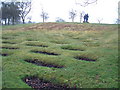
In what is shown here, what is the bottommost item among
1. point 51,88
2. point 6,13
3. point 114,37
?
point 51,88

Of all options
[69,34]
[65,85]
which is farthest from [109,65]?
[69,34]

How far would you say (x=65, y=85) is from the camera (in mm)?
10453

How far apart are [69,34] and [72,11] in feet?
224

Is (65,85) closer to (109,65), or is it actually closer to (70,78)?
(70,78)

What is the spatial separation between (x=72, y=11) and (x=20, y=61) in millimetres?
85366

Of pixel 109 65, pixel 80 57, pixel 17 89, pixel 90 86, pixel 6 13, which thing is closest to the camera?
pixel 17 89

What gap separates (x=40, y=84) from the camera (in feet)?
35.2

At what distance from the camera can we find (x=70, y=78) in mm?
11164

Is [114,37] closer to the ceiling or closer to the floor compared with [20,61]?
closer to the ceiling

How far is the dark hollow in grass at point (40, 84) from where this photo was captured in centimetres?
1028

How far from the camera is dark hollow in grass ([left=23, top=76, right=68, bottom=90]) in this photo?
405 inches

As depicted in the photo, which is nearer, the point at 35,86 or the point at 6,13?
the point at 35,86

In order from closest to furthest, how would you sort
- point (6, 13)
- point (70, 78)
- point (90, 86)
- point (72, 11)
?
point (90, 86), point (70, 78), point (6, 13), point (72, 11)

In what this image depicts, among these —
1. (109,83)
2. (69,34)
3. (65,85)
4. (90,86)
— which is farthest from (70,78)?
(69,34)
